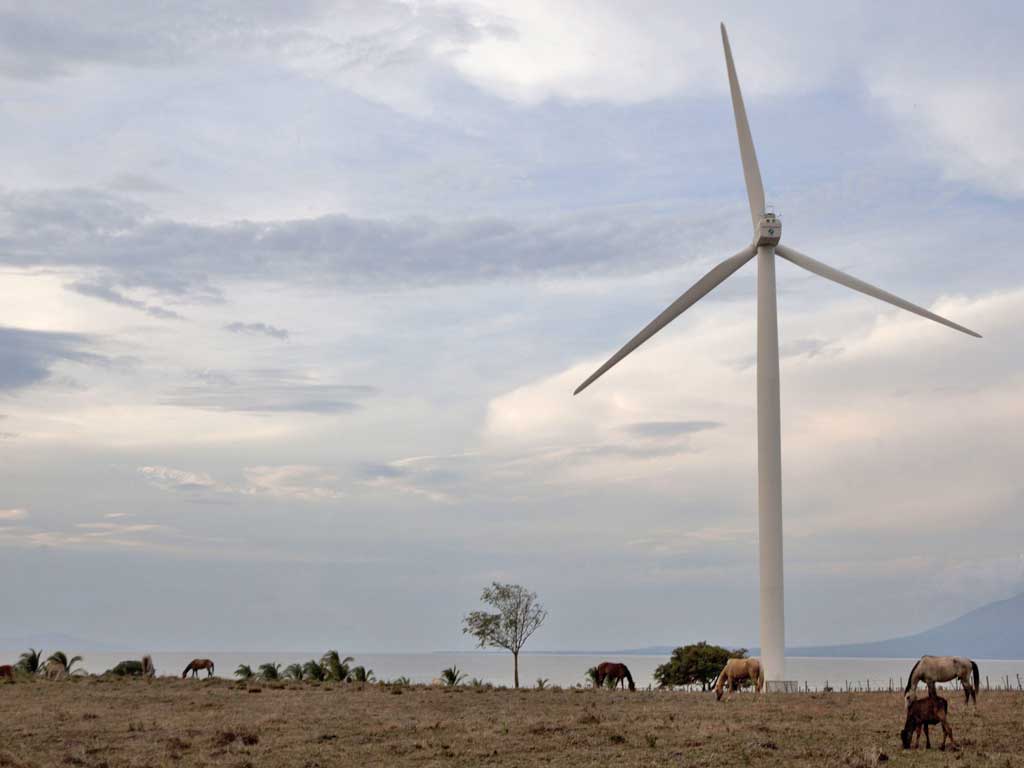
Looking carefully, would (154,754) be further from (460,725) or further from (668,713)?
(668,713)

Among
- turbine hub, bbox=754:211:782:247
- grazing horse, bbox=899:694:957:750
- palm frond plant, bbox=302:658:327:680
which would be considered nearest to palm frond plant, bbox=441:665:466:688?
palm frond plant, bbox=302:658:327:680

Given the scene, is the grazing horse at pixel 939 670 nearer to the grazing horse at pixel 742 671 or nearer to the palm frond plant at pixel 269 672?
the grazing horse at pixel 742 671

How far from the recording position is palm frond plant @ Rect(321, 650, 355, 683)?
67438 mm

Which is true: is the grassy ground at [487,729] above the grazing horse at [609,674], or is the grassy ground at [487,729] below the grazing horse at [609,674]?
below

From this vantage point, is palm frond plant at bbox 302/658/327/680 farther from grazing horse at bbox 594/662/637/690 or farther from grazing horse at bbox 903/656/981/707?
grazing horse at bbox 903/656/981/707

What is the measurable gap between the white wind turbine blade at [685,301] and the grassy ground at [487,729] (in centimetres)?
1729

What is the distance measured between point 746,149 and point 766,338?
13114 millimetres

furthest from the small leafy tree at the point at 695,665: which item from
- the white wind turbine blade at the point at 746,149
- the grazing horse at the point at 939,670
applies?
the grazing horse at the point at 939,670

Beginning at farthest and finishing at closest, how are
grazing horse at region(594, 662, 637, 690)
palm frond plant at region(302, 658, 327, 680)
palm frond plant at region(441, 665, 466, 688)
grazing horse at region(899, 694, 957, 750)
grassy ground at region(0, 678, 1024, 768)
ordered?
1. palm frond plant at region(302, 658, 327, 680)
2. palm frond plant at region(441, 665, 466, 688)
3. grazing horse at region(594, 662, 637, 690)
4. grassy ground at region(0, 678, 1024, 768)
5. grazing horse at region(899, 694, 957, 750)

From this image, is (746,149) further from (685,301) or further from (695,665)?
(695,665)

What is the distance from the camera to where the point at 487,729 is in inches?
1464

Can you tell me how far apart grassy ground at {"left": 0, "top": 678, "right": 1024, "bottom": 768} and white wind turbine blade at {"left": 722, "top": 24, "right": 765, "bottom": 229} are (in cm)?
2706

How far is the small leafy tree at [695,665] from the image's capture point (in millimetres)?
113938

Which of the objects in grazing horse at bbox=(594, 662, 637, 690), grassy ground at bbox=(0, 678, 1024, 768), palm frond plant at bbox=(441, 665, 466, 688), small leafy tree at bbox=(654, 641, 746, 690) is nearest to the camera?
grassy ground at bbox=(0, 678, 1024, 768)
